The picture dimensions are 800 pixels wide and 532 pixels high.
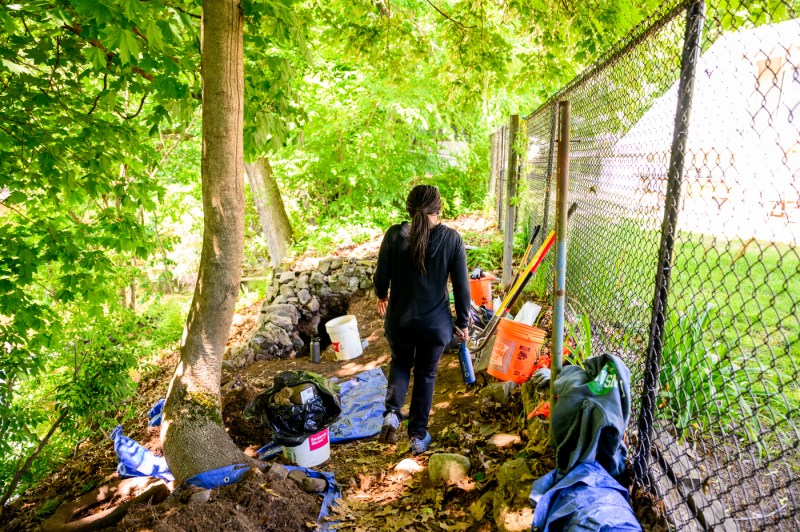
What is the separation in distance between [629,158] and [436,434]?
106 inches

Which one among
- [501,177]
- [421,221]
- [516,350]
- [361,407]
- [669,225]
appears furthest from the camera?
[501,177]

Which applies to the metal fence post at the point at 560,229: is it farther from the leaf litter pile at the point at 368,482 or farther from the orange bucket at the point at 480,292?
the orange bucket at the point at 480,292

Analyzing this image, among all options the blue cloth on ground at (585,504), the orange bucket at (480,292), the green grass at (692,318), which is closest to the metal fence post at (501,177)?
the orange bucket at (480,292)

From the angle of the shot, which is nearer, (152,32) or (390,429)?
(152,32)

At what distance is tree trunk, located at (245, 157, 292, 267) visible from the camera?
1141 cm

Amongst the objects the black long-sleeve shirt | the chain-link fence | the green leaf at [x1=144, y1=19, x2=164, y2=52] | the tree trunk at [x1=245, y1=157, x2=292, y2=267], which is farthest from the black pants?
the tree trunk at [x1=245, y1=157, x2=292, y2=267]

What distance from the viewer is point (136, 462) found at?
3.68 meters

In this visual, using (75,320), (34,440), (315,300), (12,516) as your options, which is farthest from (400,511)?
(315,300)

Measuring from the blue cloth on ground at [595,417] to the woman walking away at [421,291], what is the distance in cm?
143

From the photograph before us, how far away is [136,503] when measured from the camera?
327cm

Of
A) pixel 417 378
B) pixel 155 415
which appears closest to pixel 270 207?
pixel 155 415

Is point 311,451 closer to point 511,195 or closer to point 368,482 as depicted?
point 368,482

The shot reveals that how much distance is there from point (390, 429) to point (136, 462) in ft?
6.75

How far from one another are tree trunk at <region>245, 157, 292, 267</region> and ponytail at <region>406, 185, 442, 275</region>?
8.66 m
